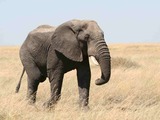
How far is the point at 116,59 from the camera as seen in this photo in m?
19.3

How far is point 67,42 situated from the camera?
25.5 ft

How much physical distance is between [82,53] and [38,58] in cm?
138

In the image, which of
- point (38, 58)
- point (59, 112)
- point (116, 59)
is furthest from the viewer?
point (116, 59)

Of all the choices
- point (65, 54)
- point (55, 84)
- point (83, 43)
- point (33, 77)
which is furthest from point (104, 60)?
point (33, 77)

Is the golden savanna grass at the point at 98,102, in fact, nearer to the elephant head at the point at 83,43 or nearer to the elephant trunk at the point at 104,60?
the elephant trunk at the point at 104,60

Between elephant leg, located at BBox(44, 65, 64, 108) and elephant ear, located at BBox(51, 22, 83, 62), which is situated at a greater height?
elephant ear, located at BBox(51, 22, 83, 62)

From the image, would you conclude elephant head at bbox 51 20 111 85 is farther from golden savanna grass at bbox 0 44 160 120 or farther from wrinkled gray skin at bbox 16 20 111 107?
golden savanna grass at bbox 0 44 160 120

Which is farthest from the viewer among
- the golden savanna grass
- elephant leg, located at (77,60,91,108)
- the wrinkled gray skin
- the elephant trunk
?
elephant leg, located at (77,60,91,108)

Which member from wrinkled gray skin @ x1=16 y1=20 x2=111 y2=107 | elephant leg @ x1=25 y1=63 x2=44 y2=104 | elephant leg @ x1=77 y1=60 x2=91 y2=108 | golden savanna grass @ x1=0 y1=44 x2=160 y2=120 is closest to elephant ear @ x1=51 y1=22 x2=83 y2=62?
wrinkled gray skin @ x1=16 y1=20 x2=111 y2=107

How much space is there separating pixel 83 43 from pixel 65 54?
1.54 feet

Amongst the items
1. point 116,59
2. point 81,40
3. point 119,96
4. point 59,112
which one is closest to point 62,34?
point 81,40

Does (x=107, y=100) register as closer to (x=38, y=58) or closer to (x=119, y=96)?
(x=119, y=96)

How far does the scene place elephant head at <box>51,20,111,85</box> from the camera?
695cm

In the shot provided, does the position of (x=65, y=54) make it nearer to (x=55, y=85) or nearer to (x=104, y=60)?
(x=55, y=85)
